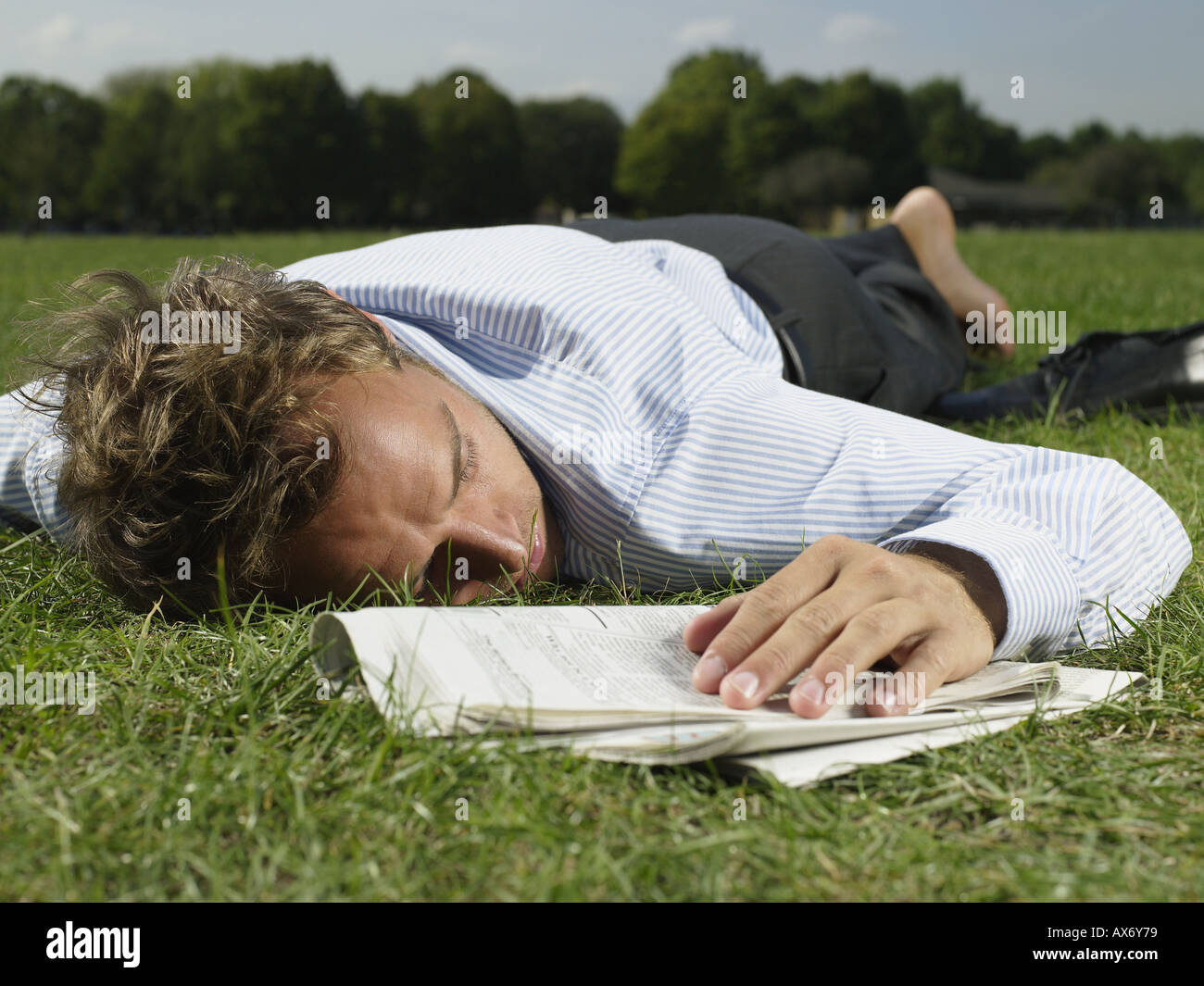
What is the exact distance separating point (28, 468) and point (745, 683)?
2085 mm

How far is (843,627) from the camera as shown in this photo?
153cm

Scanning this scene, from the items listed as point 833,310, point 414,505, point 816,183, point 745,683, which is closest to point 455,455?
point 414,505

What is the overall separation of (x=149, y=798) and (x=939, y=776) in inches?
41.5

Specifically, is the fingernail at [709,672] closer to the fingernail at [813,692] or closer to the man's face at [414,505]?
the fingernail at [813,692]

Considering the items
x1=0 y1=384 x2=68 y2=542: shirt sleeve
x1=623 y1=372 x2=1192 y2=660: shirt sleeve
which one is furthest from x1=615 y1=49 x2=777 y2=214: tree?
x1=623 y1=372 x2=1192 y2=660: shirt sleeve

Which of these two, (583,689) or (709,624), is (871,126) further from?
(583,689)

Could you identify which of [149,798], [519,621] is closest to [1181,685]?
[519,621]

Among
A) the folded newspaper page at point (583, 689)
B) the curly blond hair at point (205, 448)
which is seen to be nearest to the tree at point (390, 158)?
the curly blond hair at point (205, 448)

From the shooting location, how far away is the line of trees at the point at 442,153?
4825 centimetres

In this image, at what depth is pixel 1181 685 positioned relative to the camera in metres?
1.66

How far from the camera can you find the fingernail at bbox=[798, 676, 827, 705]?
1419 mm

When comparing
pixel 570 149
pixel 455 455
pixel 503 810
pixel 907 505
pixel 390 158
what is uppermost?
pixel 570 149

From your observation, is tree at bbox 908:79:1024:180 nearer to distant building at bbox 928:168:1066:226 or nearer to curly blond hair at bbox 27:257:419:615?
distant building at bbox 928:168:1066:226
